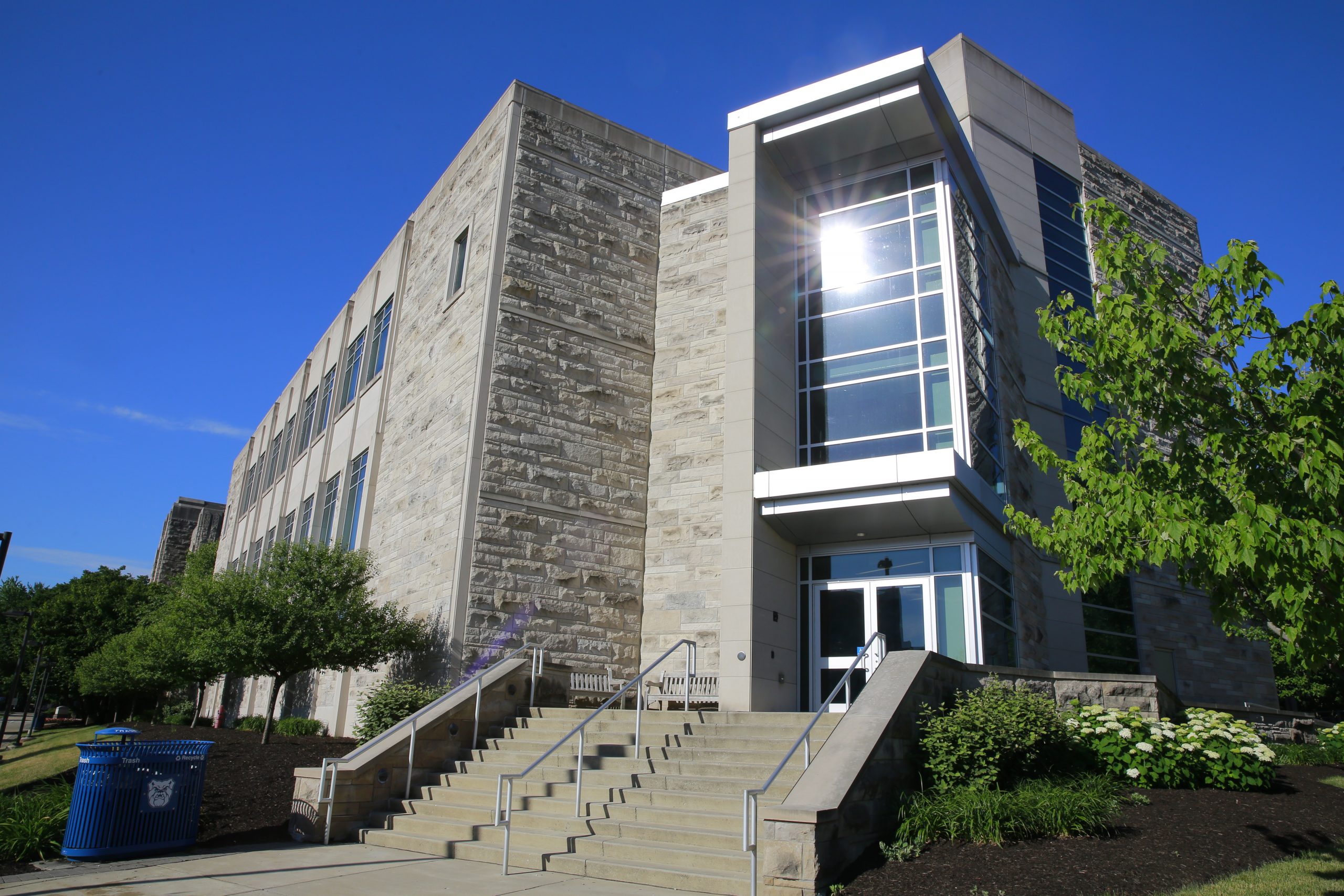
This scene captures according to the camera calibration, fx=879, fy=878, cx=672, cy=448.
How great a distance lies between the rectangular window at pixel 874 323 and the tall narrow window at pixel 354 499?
38.6ft

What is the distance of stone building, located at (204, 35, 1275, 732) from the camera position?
1484 centimetres

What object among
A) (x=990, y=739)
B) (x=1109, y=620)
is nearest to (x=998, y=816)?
(x=990, y=739)

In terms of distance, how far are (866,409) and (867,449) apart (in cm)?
80

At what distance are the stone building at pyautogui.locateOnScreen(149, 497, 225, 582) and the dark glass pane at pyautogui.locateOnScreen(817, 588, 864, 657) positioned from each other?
60.0 m

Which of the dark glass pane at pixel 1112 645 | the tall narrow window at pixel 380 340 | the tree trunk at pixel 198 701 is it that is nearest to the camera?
the dark glass pane at pixel 1112 645

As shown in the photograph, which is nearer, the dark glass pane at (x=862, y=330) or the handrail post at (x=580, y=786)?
the handrail post at (x=580, y=786)

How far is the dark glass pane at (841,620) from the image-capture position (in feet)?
49.4

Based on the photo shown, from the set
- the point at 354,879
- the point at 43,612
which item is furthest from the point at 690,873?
the point at 43,612

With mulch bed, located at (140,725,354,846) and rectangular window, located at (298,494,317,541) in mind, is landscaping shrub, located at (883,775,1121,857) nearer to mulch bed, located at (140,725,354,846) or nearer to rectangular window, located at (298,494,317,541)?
mulch bed, located at (140,725,354,846)

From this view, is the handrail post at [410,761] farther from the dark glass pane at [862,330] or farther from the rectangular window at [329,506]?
the rectangular window at [329,506]

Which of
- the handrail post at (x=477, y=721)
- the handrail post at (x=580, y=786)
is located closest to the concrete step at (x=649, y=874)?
the handrail post at (x=580, y=786)

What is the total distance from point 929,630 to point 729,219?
8.54m

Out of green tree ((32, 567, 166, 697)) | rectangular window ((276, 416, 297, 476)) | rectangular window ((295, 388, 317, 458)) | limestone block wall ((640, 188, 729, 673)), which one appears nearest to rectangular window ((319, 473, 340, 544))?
rectangular window ((295, 388, 317, 458))

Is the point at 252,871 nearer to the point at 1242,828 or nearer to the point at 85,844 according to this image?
the point at 85,844
